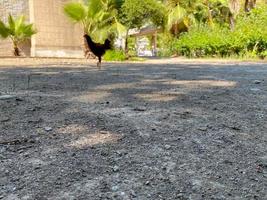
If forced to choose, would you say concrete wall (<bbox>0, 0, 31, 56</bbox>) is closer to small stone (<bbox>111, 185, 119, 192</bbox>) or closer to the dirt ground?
the dirt ground

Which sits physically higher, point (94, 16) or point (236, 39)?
point (94, 16)

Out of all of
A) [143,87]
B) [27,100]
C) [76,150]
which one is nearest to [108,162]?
[76,150]

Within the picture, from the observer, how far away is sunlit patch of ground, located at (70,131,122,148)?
97.0 inches

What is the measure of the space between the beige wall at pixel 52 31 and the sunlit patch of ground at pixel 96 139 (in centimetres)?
1396

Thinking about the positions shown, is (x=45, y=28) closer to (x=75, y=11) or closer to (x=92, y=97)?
(x=75, y=11)

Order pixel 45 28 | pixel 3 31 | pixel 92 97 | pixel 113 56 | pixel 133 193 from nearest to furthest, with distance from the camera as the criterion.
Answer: pixel 133 193 < pixel 92 97 < pixel 3 31 < pixel 113 56 < pixel 45 28

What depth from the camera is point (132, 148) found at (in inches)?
95.6

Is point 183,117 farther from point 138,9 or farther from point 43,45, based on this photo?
point 138,9

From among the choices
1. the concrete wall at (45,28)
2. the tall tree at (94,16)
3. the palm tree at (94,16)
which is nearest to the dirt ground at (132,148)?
the tall tree at (94,16)

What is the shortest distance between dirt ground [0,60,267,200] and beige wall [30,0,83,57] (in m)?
12.5

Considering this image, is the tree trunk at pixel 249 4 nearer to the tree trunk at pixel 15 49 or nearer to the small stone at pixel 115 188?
the tree trunk at pixel 15 49

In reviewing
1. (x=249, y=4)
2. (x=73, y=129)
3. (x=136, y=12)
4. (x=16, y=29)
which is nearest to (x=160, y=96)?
(x=73, y=129)

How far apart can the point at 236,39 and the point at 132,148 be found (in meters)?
15.7

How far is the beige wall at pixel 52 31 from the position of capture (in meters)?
16.0
